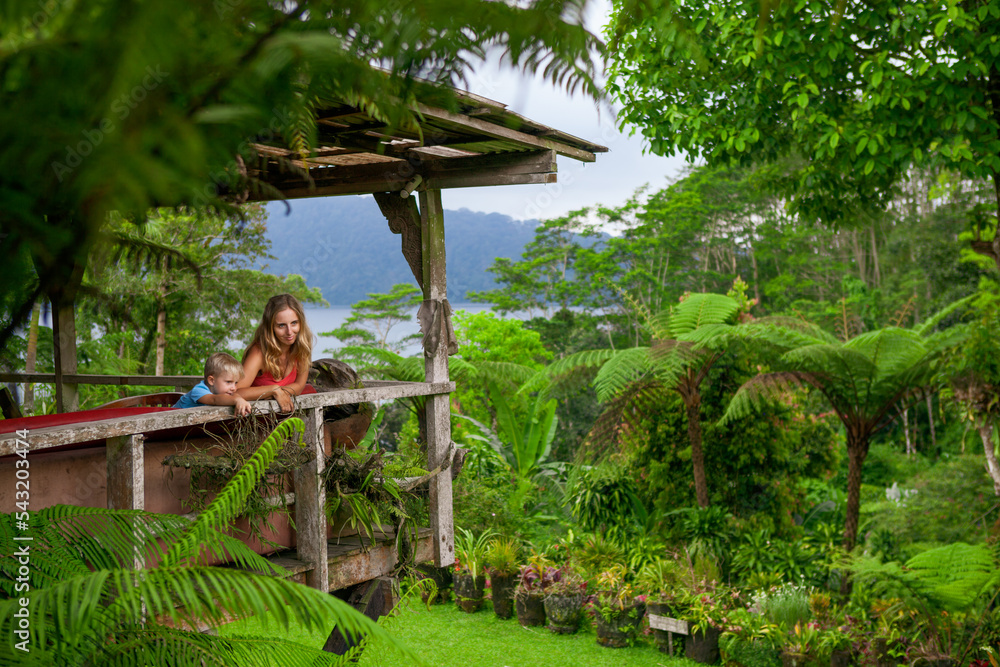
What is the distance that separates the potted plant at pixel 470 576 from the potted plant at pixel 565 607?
975 millimetres

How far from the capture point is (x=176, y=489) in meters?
2.90

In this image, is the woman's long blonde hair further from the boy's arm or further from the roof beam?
the roof beam

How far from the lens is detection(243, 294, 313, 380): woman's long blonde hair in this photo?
3.39 metres

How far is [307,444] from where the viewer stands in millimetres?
3182

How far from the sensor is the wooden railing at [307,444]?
7.47ft

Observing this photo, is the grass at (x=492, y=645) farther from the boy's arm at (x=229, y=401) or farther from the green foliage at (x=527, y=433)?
the boy's arm at (x=229, y=401)

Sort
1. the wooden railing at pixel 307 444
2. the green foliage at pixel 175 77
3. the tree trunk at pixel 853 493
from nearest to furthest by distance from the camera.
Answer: the green foliage at pixel 175 77 → the wooden railing at pixel 307 444 → the tree trunk at pixel 853 493

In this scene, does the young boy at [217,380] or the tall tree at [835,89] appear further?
the tall tree at [835,89]

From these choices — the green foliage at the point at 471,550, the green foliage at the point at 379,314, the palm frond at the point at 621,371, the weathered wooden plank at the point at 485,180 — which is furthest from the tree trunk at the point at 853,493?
the green foliage at the point at 379,314

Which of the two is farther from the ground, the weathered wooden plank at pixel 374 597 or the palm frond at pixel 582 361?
the palm frond at pixel 582 361

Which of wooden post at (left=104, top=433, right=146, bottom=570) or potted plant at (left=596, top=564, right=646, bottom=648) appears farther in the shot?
potted plant at (left=596, top=564, right=646, bottom=648)

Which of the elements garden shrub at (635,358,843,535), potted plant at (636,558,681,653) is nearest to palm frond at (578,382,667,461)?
garden shrub at (635,358,843,535)

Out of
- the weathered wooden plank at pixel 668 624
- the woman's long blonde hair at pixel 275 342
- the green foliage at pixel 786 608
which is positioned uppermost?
the woman's long blonde hair at pixel 275 342

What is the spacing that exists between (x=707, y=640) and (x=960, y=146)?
4295 mm
